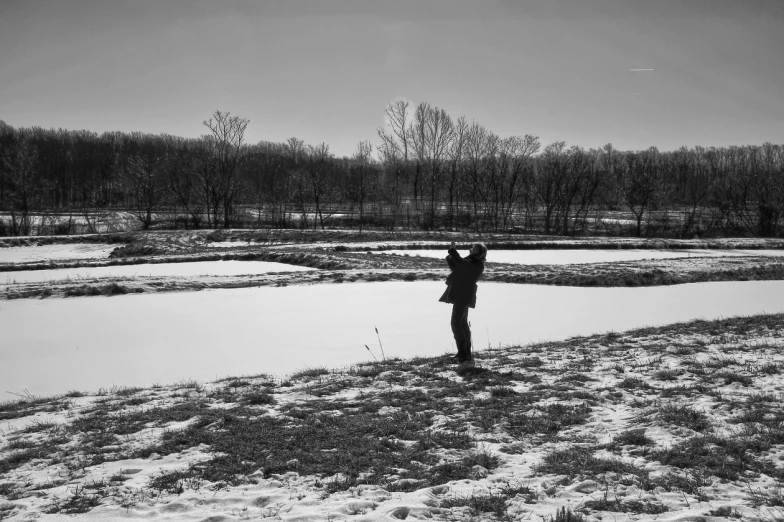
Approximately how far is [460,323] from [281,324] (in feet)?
21.8

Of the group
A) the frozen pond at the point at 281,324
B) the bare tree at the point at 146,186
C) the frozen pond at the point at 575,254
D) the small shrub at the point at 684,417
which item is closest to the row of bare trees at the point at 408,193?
the bare tree at the point at 146,186

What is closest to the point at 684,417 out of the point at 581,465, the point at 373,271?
the point at 581,465

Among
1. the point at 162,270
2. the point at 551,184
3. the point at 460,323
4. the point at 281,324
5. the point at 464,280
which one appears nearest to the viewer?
the point at 464,280

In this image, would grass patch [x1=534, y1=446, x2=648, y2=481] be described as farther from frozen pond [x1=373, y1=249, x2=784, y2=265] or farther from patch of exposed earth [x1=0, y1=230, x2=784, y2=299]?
frozen pond [x1=373, y1=249, x2=784, y2=265]

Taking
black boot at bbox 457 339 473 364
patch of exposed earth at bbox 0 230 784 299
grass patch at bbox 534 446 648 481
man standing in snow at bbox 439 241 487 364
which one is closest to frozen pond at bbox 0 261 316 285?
patch of exposed earth at bbox 0 230 784 299

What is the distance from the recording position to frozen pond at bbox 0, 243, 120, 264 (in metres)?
34.6

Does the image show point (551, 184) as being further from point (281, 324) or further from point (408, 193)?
point (281, 324)

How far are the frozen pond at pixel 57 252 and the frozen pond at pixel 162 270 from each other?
372 inches

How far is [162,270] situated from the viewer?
2572cm

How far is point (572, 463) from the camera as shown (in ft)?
16.7

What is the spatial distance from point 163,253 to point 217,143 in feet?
116

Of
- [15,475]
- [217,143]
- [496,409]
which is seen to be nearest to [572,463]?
[496,409]

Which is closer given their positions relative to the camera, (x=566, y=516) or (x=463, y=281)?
(x=566, y=516)

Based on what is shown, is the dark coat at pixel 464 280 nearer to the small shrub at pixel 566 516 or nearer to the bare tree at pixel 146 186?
the small shrub at pixel 566 516
